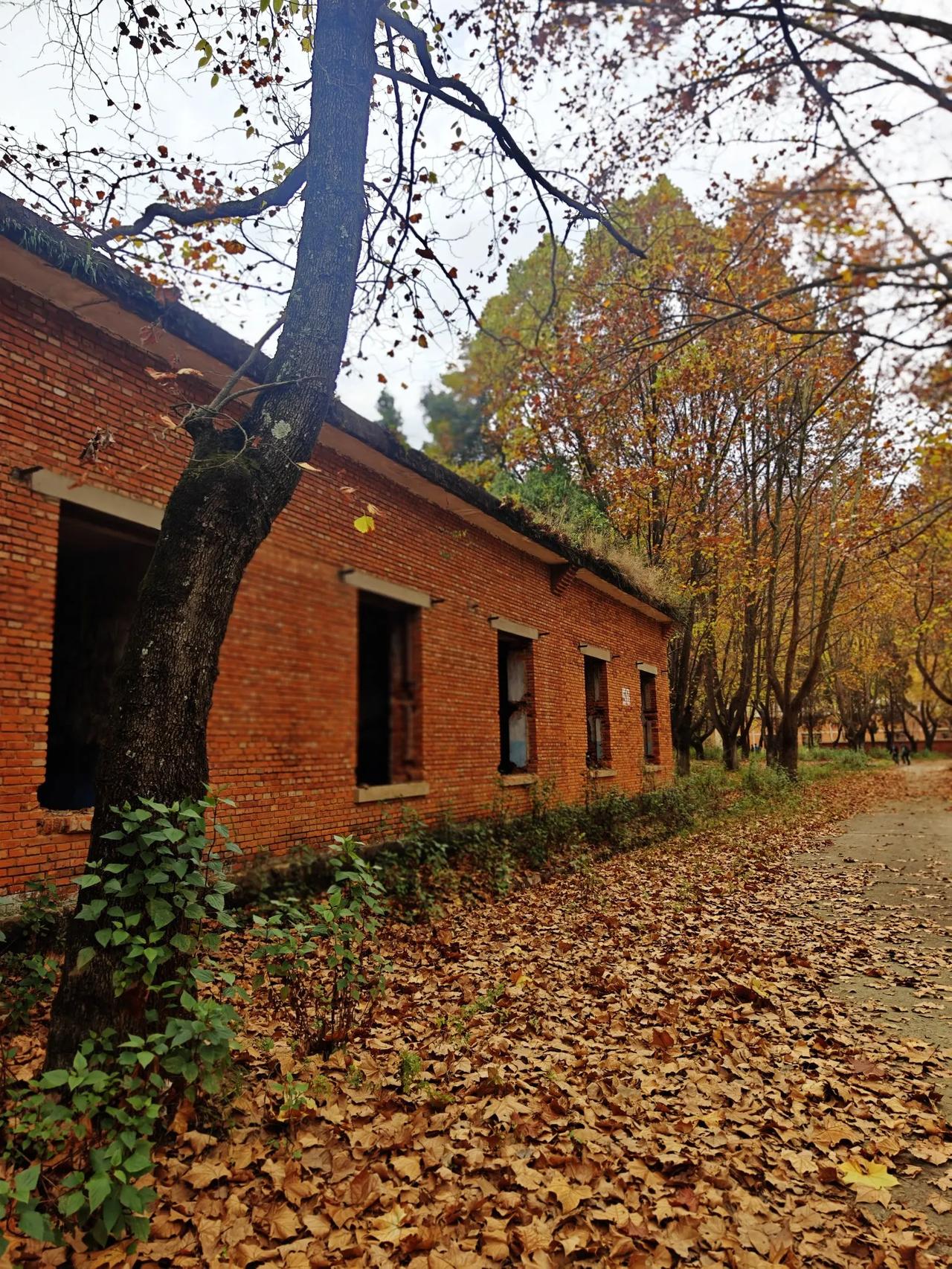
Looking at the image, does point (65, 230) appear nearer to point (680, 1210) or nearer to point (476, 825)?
point (680, 1210)

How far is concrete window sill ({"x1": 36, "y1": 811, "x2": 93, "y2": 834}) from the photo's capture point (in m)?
5.12

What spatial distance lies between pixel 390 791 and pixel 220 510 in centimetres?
567

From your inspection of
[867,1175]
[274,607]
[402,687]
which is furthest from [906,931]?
[274,607]

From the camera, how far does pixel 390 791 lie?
28.3ft

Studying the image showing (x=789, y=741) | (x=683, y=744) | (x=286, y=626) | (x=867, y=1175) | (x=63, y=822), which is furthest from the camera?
(x=789, y=741)

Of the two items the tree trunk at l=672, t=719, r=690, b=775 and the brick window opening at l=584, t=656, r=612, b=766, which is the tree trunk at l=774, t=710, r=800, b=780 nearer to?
the tree trunk at l=672, t=719, r=690, b=775

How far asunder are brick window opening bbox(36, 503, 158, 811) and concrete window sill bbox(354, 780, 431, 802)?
2.71 meters

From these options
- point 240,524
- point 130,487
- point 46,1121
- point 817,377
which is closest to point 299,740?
point 130,487

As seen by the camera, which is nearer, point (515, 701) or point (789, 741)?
point (515, 701)

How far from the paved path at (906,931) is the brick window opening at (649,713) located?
4584mm

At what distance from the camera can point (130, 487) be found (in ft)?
19.7

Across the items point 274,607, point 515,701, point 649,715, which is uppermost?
point 274,607

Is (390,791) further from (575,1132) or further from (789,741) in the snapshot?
(789,741)

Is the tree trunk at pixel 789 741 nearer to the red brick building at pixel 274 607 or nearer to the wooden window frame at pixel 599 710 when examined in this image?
the wooden window frame at pixel 599 710
